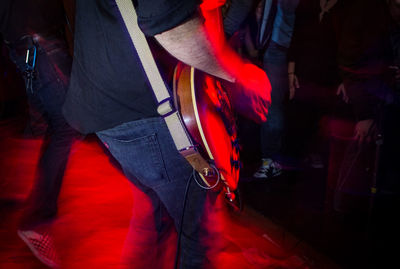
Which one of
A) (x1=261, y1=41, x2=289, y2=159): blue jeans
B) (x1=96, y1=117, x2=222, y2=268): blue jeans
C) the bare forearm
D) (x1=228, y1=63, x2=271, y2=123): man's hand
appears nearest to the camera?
the bare forearm

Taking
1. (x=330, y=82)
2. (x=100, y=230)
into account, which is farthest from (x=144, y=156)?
(x=330, y=82)

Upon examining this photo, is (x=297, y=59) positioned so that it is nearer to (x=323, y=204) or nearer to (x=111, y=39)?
(x=323, y=204)

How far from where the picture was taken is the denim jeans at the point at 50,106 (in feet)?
6.64

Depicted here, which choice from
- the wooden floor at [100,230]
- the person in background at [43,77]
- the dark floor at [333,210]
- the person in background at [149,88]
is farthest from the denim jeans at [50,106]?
the dark floor at [333,210]

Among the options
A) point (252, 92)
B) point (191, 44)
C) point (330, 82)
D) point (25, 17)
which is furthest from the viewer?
point (330, 82)

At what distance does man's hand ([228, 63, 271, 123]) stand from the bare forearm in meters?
0.24

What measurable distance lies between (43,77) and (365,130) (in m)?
2.68

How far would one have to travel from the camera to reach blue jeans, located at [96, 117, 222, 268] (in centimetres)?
111

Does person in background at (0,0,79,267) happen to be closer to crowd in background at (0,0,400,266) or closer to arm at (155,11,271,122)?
crowd in background at (0,0,400,266)

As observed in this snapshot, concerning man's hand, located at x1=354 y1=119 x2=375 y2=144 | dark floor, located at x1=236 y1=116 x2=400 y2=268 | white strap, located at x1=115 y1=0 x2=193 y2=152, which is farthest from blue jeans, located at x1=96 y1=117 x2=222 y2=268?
man's hand, located at x1=354 y1=119 x2=375 y2=144

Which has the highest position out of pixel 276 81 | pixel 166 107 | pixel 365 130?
pixel 166 107

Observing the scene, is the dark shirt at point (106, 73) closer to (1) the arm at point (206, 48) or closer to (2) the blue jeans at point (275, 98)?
(1) the arm at point (206, 48)

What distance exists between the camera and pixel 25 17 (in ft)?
6.29

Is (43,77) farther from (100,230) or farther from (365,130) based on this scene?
(365,130)
